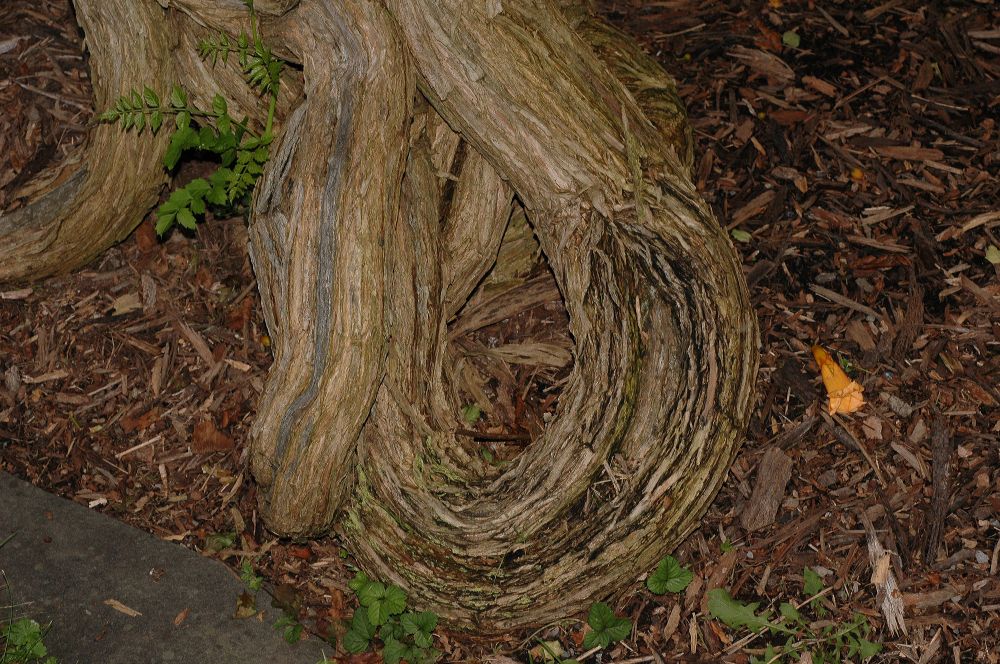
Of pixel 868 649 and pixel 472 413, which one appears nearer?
pixel 868 649

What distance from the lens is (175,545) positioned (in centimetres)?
390

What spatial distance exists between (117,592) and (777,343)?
2.76 m

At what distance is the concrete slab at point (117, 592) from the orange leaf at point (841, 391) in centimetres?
214

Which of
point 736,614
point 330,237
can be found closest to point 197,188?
point 330,237

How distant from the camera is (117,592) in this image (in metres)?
3.74

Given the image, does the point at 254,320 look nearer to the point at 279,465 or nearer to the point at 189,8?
the point at 279,465

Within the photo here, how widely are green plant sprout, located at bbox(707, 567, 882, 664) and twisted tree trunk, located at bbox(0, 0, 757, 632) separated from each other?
0.32m

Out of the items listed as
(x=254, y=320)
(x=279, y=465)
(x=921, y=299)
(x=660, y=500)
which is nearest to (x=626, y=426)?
(x=660, y=500)

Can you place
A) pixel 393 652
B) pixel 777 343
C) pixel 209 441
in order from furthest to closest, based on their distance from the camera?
pixel 209 441, pixel 777 343, pixel 393 652

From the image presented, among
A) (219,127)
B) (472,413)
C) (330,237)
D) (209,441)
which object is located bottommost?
(472,413)

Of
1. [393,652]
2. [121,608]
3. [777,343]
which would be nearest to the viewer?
[393,652]

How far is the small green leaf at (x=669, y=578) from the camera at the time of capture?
3.50 meters

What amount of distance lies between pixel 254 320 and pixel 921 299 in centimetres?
281

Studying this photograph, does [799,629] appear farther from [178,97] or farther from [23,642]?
[178,97]
